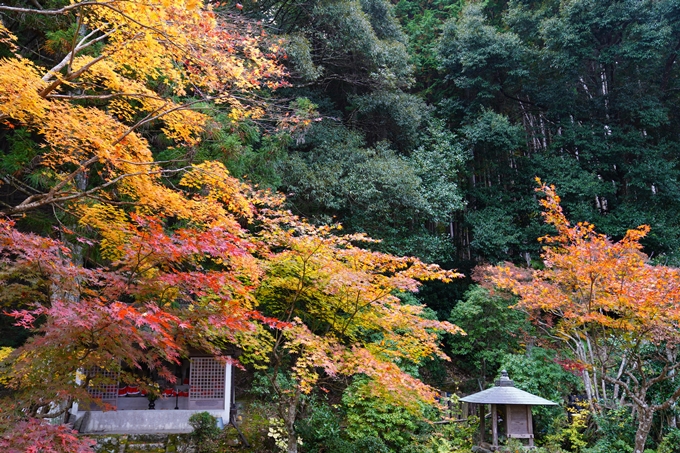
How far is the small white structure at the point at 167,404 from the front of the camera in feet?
29.0

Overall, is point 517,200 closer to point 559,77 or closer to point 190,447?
point 559,77

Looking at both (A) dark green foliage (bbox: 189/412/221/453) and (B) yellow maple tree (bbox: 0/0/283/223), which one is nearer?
(B) yellow maple tree (bbox: 0/0/283/223)

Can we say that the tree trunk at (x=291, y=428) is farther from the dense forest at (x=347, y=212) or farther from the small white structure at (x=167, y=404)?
the small white structure at (x=167, y=404)

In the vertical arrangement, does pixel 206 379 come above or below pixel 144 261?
below

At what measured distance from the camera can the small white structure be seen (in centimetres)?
883

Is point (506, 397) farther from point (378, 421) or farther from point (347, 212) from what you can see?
point (347, 212)

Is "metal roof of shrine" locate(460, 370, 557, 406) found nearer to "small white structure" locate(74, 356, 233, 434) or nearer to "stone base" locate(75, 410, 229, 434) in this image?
"small white structure" locate(74, 356, 233, 434)

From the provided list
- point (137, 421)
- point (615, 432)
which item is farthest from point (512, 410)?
point (137, 421)

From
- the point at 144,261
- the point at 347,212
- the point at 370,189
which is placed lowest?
the point at 144,261

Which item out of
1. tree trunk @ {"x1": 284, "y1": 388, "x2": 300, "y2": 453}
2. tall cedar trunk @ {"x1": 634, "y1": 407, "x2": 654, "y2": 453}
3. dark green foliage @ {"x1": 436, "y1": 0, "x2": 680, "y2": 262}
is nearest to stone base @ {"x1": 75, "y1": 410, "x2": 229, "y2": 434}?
tree trunk @ {"x1": 284, "y1": 388, "x2": 300, "y2": 453}

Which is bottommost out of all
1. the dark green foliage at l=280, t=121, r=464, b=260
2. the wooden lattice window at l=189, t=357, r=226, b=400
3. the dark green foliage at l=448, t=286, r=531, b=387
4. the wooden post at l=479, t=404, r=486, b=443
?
the wooden post at l=479, t=404, r=486, b=443

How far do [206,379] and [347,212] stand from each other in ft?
17.9

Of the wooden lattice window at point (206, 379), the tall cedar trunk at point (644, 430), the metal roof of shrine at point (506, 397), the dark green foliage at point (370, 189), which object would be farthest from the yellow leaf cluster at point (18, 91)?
the dark green foliage at point (370, 189)

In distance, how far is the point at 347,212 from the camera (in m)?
12.5
